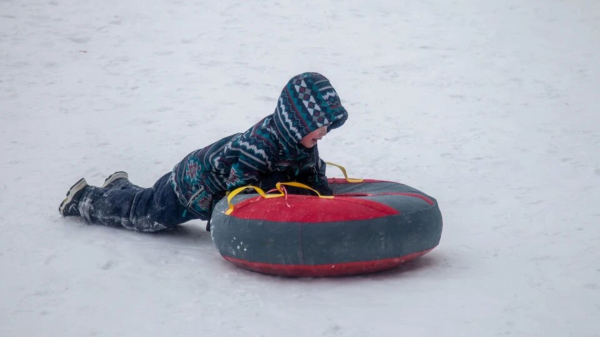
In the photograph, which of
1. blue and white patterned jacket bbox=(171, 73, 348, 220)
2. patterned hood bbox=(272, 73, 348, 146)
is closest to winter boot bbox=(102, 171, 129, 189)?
blue and white patterned jacket bbox=(171, 73, 348, 220)

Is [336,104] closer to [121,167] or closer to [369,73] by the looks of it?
[121,167]

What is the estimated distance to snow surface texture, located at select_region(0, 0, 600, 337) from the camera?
8.89 ft

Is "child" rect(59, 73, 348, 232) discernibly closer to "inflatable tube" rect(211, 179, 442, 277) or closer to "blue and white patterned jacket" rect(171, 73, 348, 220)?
"blue and white patterned jacket" rect(171, 73, 348, 220)

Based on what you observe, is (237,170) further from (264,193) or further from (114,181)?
(114,181)


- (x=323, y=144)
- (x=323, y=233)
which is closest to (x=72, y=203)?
(x=323, y=233)

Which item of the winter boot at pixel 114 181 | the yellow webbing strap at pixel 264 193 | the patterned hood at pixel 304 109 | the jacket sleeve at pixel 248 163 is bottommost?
the winter boot at pixel 114 181

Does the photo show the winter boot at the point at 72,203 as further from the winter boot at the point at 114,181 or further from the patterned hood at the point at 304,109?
the patterned hood at the point at 304,109

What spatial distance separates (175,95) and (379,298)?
3.87 meters

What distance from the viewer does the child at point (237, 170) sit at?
130 inches

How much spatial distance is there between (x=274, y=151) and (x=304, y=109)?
0.79 feet

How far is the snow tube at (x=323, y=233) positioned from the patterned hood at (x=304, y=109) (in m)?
0.31

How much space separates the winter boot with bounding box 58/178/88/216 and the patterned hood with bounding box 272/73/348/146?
1278 millimetres

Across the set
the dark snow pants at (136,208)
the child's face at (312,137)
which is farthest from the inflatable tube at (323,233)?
the dark snow pants at (136,208)

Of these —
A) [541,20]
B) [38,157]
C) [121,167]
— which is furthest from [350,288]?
[541,20]
